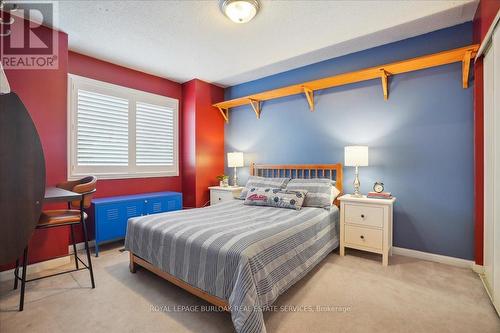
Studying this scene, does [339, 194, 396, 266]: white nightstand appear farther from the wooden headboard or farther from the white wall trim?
the white wall trim

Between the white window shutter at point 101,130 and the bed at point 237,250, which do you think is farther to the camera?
the white window shutter at point 101,130

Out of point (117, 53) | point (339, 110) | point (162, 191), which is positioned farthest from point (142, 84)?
point (339, 110)

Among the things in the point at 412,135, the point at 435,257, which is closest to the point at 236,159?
the point at 412,135

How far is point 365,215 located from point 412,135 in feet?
3.62

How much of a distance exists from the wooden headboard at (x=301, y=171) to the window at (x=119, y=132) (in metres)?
1.55

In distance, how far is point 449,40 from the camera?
105 inches

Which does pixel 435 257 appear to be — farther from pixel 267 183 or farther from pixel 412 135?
pixel 267 183

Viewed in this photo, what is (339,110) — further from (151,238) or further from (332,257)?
(151,238)

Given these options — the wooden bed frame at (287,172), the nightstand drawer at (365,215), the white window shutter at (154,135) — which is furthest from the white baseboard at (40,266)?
the nightstand drawer at (365,215)

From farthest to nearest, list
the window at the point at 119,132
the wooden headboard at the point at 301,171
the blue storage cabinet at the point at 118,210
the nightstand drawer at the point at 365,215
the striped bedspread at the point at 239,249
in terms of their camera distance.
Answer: the wooden headboard at the point at 301,171 → the window at the point at 119,132 → the blue storage cabinet at the point at 118,210 → the nightstand drawer at the point at 365,215 → the striped bedspread at the point at 239,249

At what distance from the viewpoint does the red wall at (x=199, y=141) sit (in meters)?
4.29

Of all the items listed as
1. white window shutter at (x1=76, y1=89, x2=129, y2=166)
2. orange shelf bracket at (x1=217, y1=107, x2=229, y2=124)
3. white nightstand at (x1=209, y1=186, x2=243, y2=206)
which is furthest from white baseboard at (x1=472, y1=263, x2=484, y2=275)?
white window shutter at (x1=76, y1=89, x2=129, y2=166)

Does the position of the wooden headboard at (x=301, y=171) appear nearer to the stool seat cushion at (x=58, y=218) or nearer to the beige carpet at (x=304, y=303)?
the beige carpet at (x=304, y=303)

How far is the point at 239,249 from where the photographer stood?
1.65m
